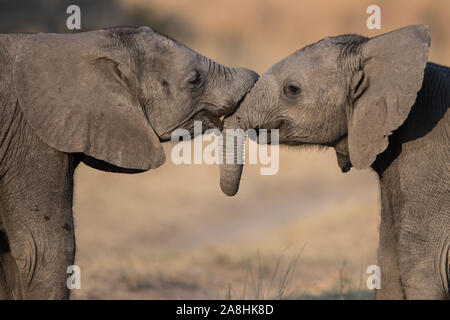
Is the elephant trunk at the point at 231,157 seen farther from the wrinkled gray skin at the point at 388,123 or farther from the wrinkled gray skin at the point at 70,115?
the wrinkled gray skin at the point at 70,115

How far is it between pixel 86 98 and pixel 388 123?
75.6 inches

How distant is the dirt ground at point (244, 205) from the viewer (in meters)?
13.9

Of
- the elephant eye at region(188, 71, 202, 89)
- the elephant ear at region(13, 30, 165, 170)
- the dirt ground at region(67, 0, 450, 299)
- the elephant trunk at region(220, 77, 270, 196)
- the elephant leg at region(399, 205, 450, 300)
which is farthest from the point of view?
the dirt ground at region(67, 0, 450, 299)

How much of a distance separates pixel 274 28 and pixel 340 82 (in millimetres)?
10041

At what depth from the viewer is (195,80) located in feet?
25.6

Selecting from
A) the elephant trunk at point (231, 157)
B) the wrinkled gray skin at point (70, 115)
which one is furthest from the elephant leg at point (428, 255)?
the wrinkled gray skin at point (70, 115)

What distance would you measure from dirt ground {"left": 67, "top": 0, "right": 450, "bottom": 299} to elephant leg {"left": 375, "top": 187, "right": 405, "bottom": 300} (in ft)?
16.1

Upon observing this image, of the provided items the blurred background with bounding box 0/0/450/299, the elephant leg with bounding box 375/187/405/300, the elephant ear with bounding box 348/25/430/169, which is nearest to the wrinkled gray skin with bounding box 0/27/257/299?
the elephant ear with bounding box 348/25/430/169

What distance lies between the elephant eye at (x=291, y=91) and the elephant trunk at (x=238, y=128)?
130 millimetres

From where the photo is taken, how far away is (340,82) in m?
7.75

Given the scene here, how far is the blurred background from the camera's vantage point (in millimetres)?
13961

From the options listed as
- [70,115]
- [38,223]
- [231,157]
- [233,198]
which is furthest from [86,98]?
[233,198]

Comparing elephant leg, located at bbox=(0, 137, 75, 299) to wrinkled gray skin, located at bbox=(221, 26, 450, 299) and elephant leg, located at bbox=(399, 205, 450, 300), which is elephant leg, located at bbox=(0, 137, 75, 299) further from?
elephant leg, located at bbox=(399, 205, 450, 300)

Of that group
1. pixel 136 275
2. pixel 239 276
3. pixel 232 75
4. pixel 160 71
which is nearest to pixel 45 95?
pixel 160 71
